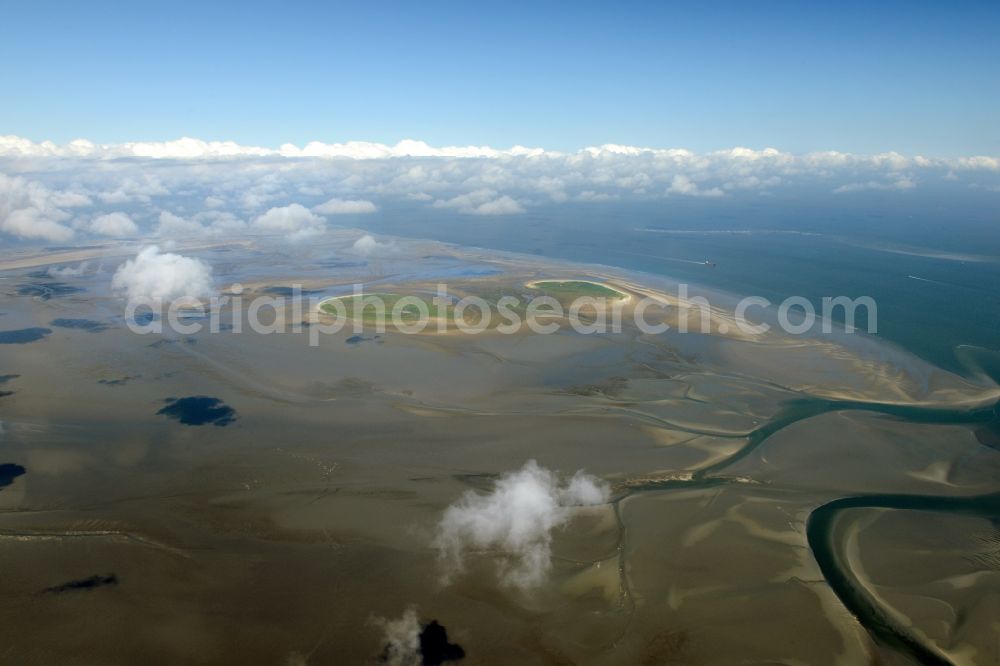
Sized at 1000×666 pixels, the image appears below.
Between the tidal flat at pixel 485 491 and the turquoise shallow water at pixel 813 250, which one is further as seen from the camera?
the turquoise shallow water at pixel 813 250

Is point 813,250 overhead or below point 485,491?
overhead

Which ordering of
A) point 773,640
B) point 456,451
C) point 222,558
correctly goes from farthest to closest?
point 456,451
point 222,558
point 773,640

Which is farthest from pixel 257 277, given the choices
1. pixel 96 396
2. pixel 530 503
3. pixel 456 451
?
pixel 530 503

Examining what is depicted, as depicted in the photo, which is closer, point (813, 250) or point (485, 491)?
point (485, 491)

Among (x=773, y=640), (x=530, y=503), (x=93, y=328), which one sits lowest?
(x=773, y=640)

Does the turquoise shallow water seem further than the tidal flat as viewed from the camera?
Yes

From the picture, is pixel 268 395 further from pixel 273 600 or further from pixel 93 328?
pixel 93 328

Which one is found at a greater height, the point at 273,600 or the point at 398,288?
the point at 398,288

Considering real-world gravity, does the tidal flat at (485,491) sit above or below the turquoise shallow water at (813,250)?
below
